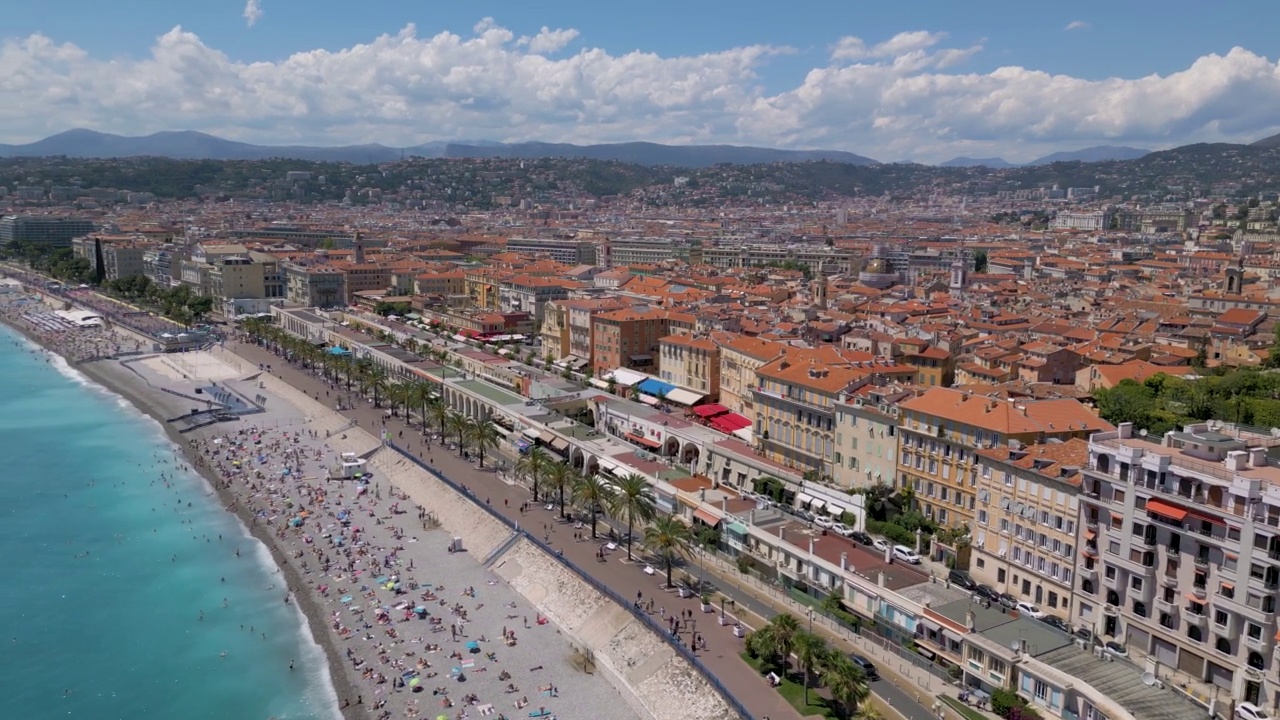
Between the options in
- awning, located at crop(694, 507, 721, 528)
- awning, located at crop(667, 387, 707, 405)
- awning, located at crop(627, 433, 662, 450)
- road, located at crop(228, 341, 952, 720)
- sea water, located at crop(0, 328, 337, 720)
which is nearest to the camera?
road, located at crop(228, 341, 952, 720)

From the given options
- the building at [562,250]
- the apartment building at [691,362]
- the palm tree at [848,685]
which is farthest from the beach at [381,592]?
the building at [562,250]

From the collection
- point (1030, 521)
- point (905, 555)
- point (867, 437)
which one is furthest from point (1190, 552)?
point (867, 437)

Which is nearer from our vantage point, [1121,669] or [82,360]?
[1121,669]

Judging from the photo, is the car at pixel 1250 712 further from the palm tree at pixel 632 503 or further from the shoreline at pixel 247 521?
the shoreline at pixel 247 521

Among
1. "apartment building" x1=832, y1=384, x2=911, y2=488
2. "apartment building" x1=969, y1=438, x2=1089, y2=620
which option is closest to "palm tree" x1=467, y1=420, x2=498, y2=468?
"apartment building" x1=832, y1=384, x2=911, y2=488

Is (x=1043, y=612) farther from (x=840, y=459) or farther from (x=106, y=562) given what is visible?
(x=106, y=562)

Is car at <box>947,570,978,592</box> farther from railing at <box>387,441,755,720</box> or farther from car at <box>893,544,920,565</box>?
railing at <box>387,441,755,720</box>

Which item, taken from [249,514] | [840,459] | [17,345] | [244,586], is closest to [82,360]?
[17,345]

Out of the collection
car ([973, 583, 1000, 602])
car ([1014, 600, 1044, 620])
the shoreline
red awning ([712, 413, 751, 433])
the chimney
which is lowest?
the shoreline
